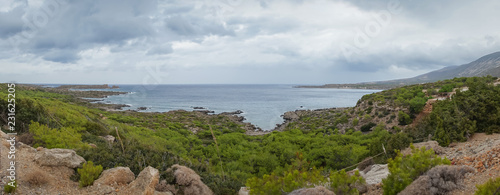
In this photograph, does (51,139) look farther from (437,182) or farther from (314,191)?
(437,182)

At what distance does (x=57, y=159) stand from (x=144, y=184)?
3304 mm

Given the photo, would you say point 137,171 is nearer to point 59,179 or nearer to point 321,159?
point 59,179

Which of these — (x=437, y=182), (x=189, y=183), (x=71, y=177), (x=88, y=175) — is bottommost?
(x=189, y=183)

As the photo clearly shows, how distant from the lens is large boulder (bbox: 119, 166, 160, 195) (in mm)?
7191

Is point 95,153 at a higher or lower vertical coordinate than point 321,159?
higher

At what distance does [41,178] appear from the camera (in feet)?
23.5

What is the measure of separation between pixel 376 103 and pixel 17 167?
36387mm

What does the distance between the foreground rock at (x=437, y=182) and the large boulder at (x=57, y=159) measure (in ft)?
31.9

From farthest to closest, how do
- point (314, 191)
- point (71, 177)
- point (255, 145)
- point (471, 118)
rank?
point (255, 145) < point (471, 118) < point (71, 177) < point (314, 191)

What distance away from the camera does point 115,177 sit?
7.75m

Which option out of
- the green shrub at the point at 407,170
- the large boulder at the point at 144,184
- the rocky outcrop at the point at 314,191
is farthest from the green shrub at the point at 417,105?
the large boulder at the point at 144,184

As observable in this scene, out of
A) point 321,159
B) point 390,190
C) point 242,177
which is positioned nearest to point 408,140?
point 321,159

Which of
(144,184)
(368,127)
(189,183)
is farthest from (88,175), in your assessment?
(368,127)

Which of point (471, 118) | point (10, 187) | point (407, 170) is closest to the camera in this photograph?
point (407, 170)
